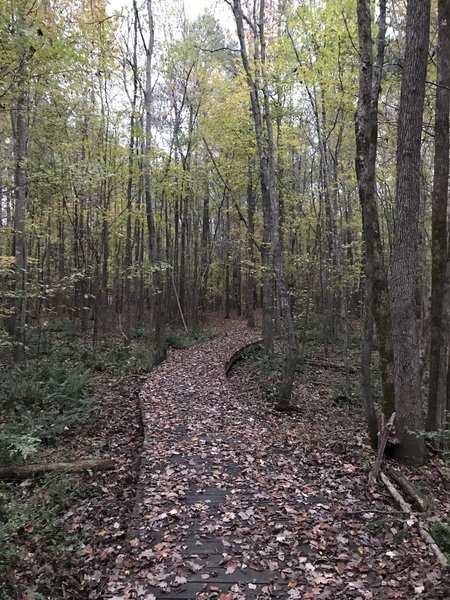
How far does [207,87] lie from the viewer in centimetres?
2109

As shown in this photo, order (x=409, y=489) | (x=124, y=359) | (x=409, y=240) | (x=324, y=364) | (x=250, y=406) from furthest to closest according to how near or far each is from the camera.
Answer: (x=324, y=364) → (x=124, y=359) → (x=250, y=406) → (x=409, y=240) → (x=409, y=489)

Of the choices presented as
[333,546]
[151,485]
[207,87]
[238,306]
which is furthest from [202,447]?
[238,306]

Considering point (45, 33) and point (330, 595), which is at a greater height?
point (45, 33)

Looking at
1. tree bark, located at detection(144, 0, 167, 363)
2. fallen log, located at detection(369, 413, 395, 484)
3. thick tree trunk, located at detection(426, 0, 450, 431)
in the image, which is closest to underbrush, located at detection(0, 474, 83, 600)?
fallen log, located at detection(369, 413, 395, 484)

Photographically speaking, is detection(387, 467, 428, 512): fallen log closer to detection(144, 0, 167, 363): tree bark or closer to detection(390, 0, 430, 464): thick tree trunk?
detection(390, 0, 430, 464): thick tree trunk

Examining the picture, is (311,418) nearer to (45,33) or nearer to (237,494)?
(237,494)

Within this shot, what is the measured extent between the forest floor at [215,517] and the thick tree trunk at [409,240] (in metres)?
0.74

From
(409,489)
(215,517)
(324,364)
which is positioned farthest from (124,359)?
(409,489)

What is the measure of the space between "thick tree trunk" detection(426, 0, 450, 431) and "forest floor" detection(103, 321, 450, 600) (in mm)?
1481

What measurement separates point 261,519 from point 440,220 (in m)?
5.48

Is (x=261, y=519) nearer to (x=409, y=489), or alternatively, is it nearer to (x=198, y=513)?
(x=198, y=513)

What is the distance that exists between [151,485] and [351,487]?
2787 millimetres

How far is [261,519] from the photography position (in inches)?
200

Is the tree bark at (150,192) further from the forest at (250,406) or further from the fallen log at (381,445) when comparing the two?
the fallen log at (381,445)
